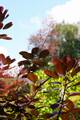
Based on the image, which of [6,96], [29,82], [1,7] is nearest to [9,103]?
[6,96]

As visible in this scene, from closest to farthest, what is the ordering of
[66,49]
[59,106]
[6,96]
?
[59,106] < [6,96] < [66,49]

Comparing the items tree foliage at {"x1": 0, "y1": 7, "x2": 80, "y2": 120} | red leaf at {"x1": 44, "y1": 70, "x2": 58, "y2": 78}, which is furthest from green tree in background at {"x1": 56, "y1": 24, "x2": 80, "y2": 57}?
red leaf at {"x1": 44, "y1": 70, "x2": 58, "y2": 78}

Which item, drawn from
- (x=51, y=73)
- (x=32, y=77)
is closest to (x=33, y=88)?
(x=32, y=77)

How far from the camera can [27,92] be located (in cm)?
167

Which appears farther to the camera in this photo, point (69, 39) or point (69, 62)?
point (69, 39)

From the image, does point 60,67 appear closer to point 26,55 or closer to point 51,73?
point 51,73

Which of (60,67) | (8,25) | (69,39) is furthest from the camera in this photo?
(69,39)

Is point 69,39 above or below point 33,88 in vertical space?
above

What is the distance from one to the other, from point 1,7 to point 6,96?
1.34ft

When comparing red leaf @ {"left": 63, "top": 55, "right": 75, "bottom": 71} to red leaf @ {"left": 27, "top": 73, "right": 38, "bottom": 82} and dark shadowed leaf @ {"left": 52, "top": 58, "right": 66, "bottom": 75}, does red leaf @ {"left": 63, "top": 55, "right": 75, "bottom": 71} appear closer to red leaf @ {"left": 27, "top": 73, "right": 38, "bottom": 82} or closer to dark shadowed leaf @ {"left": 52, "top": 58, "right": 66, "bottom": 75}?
dark shadowed leaf @ {"left": 52, "top": 58, "right": 66, "bottom": 75}

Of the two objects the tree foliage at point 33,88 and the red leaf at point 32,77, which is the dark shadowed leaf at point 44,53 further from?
the red leaf at point 32,77

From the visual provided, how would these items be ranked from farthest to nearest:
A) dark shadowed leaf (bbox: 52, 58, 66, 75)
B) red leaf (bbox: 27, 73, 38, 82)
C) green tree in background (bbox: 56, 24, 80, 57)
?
green tree in background (bbox: 56, 24, 80, 57)
red leaf (bbox: 27, 73, 38, 82)
dark shadowed leaf (bbox: 52, 58, 66, 75)

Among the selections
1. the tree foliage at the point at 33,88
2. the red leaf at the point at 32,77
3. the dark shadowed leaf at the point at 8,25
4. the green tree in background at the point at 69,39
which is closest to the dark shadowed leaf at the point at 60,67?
the tree foliage at the point at 33,88

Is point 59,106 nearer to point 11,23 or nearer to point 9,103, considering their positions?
A: point 9,103
